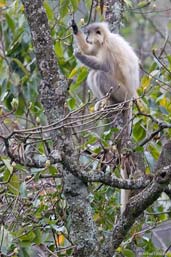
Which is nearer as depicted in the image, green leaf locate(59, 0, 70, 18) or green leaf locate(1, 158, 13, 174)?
green leaf locate(1, 158, 13, 174)

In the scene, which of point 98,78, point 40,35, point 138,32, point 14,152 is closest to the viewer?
point 14,152

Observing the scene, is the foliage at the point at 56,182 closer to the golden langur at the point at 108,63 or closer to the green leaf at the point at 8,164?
the green leaf at the point at 8,164

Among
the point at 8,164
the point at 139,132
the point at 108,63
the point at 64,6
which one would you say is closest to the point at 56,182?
the point at 139,132

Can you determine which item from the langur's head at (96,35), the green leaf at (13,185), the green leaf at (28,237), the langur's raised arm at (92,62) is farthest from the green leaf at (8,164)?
the langur's head at (96,35)

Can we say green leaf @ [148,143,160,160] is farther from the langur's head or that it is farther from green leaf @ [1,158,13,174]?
the langur's head

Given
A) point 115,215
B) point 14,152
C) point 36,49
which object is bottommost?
point 115,215

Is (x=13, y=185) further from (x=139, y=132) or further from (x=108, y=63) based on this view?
(x=108, y=63)

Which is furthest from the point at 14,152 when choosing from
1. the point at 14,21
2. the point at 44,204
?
the point at 14,21

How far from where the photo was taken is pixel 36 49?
307cm

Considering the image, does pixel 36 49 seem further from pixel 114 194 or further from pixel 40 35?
pixel 114 194

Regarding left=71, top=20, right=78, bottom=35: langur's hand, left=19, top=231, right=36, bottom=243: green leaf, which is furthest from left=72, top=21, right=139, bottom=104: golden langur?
left=19, top=231, right=36, bottom=243: green leaf

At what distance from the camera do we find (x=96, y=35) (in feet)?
18.6

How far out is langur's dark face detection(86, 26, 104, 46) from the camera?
5625 mm

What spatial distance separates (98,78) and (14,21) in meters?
0.95
